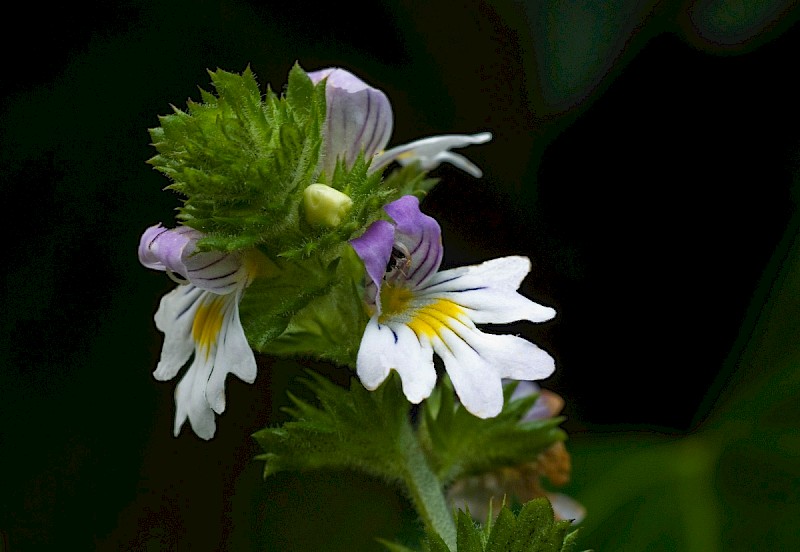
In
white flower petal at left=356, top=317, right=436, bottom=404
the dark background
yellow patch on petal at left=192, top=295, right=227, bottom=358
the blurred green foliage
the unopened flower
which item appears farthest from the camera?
the dark background

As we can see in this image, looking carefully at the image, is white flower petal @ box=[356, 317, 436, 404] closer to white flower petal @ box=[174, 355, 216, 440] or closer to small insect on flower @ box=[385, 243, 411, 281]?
small insect on flower @ box=[385, 243, 411, 281]

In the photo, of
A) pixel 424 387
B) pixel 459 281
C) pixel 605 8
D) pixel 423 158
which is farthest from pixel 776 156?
pixel 424 387

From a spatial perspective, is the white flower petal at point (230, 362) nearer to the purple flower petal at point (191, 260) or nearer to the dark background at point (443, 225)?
the purple flower petal at point (191, 260)

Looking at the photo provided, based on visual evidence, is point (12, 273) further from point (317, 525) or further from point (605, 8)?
point (605, 8)

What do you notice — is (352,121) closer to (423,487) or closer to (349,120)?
(349,120)

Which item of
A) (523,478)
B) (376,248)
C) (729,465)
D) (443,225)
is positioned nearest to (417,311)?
(376,248)

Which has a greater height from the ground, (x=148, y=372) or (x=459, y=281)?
(x=459, y=281)

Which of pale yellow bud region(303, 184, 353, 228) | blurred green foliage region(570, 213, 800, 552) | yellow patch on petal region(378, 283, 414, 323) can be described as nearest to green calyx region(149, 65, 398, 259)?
pale yellow bud region(303, 184, 353, 228)
